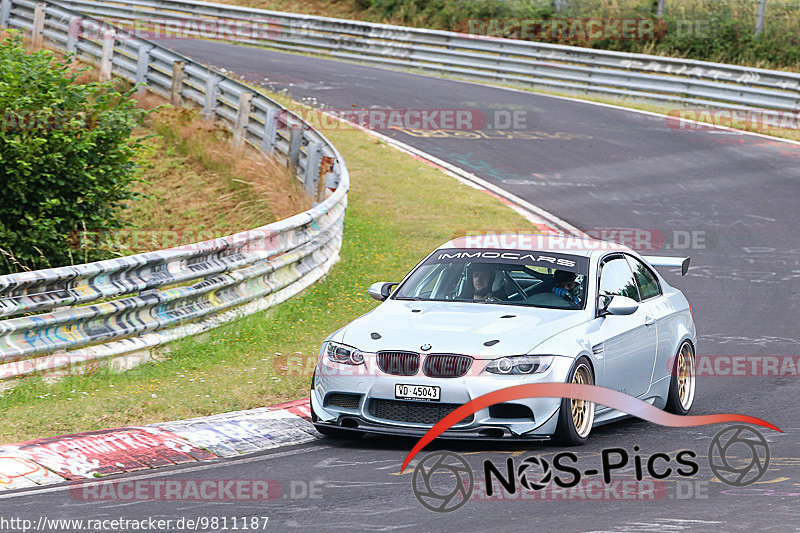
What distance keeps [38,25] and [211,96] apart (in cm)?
758

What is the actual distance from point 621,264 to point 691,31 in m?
24.8

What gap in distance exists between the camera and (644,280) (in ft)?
32.3

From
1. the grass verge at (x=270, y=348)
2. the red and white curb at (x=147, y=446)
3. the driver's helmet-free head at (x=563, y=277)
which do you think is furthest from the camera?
the driver's helmet-free head at (x=563, y=277)

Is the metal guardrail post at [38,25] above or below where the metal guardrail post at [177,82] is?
above

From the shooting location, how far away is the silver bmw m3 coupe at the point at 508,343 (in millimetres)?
7738

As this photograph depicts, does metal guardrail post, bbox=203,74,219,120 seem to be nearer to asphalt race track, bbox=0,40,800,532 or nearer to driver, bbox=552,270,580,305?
asphalt race track, bbox=0,40,800,532

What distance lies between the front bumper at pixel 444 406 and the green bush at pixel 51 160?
578 cm

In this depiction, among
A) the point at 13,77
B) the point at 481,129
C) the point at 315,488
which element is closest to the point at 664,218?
the point at 481,129

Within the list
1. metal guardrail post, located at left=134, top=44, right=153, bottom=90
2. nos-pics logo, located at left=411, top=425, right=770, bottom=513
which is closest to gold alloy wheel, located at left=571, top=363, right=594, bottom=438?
nos-pics logo, located at left=411, top=425, right=770, bottom=513

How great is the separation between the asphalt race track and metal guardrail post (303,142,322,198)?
4.27 metres
